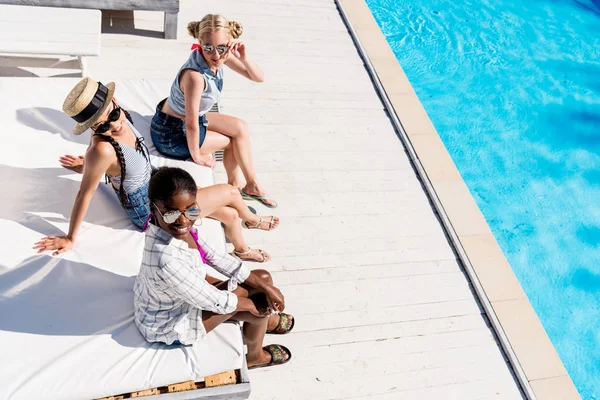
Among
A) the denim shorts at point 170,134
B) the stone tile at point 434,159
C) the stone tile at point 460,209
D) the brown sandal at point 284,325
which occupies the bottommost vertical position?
the brown sandal at point 284,325

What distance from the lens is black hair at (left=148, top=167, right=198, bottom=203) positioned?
242 centimetres

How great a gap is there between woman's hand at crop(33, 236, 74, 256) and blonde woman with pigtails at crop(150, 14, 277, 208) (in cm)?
99

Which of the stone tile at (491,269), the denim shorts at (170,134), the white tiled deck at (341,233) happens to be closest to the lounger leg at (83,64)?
the white tiled deck at (341,233)

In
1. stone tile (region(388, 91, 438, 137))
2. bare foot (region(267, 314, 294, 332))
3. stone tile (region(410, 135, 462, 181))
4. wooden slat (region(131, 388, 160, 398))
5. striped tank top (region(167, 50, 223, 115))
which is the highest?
striped tank top (region(167, 50, 223, 115))

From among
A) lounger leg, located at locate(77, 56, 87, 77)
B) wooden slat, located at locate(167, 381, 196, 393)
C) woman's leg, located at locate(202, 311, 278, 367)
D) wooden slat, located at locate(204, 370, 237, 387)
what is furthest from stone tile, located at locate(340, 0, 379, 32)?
wooden slat, located at locate(167, 381, 196, 393)

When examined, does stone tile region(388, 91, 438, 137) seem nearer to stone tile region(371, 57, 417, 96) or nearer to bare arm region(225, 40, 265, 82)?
stone tile region(371, 57, 417, 96)

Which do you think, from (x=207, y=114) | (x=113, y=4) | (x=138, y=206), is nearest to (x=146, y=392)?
(x=138, y=206)

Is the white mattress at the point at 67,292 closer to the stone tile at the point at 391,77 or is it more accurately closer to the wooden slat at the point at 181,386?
the wooden slat at the point at 181,386

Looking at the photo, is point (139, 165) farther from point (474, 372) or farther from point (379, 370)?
point (474, 372)

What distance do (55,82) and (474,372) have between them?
12.4 ft

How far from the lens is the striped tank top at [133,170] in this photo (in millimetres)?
3073

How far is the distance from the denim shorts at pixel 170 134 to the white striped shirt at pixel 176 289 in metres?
1.15

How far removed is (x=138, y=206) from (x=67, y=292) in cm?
64

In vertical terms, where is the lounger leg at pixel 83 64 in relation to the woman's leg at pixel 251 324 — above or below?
above
